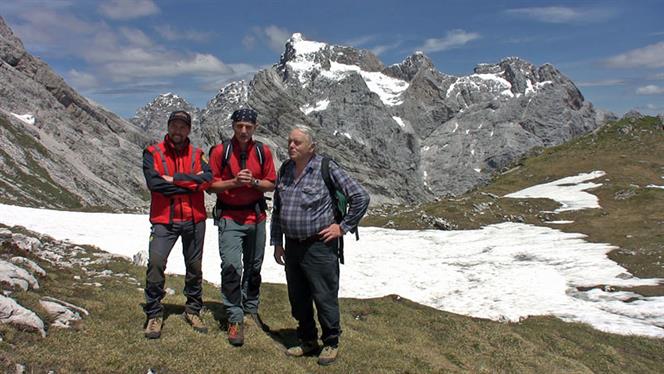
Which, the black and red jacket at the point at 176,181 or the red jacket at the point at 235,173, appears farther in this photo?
the red jacket at the point at 235,173

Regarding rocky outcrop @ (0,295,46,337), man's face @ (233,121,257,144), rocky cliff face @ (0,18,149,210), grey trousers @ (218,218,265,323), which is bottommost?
rocky outcrop @ (0,295,46,337)

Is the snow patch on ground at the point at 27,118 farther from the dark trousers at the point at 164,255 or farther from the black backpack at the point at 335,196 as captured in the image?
the black backpack at the point at 335,196

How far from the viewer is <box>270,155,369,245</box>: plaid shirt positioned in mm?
9961

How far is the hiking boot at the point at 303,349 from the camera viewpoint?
11336 mm

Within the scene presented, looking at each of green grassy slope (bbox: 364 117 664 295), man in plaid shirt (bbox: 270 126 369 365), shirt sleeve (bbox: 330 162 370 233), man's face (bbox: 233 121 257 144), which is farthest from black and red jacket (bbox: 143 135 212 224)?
green grassy slope (bbox: 364 117 664 295)

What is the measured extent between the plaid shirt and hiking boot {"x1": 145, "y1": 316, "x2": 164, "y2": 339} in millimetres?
3796

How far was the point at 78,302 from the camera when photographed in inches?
479

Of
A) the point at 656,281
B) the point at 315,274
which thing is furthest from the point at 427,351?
the point at 656,281

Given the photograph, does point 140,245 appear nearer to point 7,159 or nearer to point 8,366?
point 8,366

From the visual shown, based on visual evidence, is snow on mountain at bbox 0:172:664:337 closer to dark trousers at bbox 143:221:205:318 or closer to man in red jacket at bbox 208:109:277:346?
dark trousers at bbox 143:221:205:318

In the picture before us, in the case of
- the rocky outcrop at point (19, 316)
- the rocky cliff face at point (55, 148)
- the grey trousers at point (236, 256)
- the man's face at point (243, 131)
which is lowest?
the rocky outcrop at point (19, 316)

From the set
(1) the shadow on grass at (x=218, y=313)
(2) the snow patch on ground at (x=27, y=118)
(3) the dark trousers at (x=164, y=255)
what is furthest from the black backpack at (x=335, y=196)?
(2) the snow patch on ground at (x=27, y=118)

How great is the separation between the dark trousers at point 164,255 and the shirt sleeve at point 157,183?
0.82 metres

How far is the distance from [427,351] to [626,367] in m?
7.81
